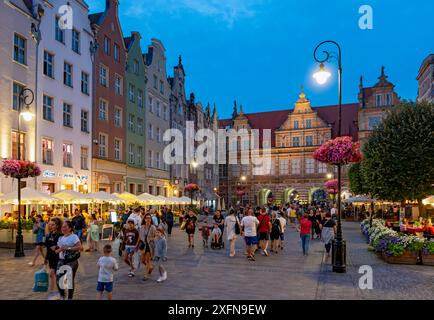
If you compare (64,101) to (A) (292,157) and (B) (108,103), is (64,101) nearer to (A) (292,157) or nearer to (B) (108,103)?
(B) (108,103)

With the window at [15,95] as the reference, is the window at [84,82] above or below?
above

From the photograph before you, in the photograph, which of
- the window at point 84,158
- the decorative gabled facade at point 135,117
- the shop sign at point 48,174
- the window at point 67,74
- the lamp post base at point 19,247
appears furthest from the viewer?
the decorative gabled facade at point 135,117

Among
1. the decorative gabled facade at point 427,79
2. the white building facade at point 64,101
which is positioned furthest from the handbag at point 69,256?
the decorative gabled facade at point 427,79

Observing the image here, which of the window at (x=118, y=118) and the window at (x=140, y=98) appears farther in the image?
the window at (x=140, y=98)

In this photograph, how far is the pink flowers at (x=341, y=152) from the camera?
48.0 feet

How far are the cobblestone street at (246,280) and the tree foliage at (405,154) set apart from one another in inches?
381

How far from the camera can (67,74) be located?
30781 millimetres

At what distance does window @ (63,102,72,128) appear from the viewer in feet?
99.8

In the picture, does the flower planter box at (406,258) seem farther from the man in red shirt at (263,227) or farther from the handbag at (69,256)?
the handbag at (69,256)

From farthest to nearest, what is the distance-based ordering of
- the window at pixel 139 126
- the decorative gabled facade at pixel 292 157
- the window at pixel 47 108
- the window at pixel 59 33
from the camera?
the decorative gabled facade at pixel 292 157
the window at pixel 139 126
the window at pixel 59 33
the window at pixel 47 108

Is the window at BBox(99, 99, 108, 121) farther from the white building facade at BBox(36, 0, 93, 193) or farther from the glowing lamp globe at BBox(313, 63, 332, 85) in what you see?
the glowing lamp globe at BBox(313, 63, 332, 85)

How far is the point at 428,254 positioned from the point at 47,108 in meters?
23.7

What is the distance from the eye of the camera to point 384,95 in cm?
5519
